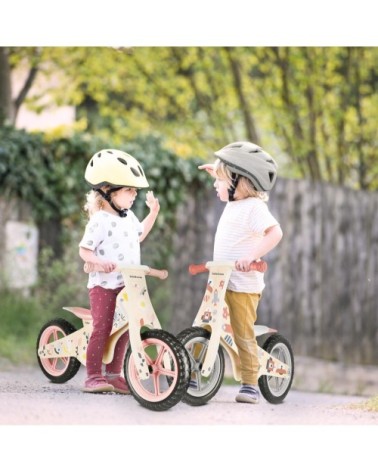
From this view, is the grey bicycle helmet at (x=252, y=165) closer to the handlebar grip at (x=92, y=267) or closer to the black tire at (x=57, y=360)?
the handlebar grip at (x=92, y=267)

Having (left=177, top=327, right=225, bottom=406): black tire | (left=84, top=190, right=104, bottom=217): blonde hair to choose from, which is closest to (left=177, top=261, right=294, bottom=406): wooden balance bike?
(left=177, top=327, right=225, bottom=406): black tire

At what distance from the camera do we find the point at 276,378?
4027 millimetres

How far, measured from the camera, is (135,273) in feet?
12.3

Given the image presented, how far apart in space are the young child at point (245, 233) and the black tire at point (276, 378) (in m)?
0.07

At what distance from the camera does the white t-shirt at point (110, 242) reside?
3.80m

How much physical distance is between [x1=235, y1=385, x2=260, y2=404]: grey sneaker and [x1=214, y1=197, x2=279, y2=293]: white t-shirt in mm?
424

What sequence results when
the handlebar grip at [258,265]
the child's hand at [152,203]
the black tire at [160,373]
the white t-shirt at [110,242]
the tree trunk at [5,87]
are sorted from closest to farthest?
1. the black tire at [160,373]
2. the handlebar grip at [258,265]
3. the white t-shirt at [110,242]
4. the child's hand at [152,203]
5. the tree trunk at [5,87]

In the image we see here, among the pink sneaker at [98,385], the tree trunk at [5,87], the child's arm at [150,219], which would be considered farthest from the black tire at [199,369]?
the tree trunk at [5,87]

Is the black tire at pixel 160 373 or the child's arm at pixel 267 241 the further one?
the child's arm at pixel 267 241

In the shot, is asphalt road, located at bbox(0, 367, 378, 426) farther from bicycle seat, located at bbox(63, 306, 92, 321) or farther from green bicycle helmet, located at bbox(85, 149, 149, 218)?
green bicycle helmet, located at bbox(85, 149, 149, 218)

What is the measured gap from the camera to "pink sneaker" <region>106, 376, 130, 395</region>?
382cm

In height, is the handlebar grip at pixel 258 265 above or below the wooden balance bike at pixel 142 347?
above

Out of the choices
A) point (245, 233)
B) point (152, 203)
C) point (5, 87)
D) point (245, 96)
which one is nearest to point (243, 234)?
point (245, 233)

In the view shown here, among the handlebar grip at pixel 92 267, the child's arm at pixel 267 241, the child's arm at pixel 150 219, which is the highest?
the child's arm at pixel 150 219
